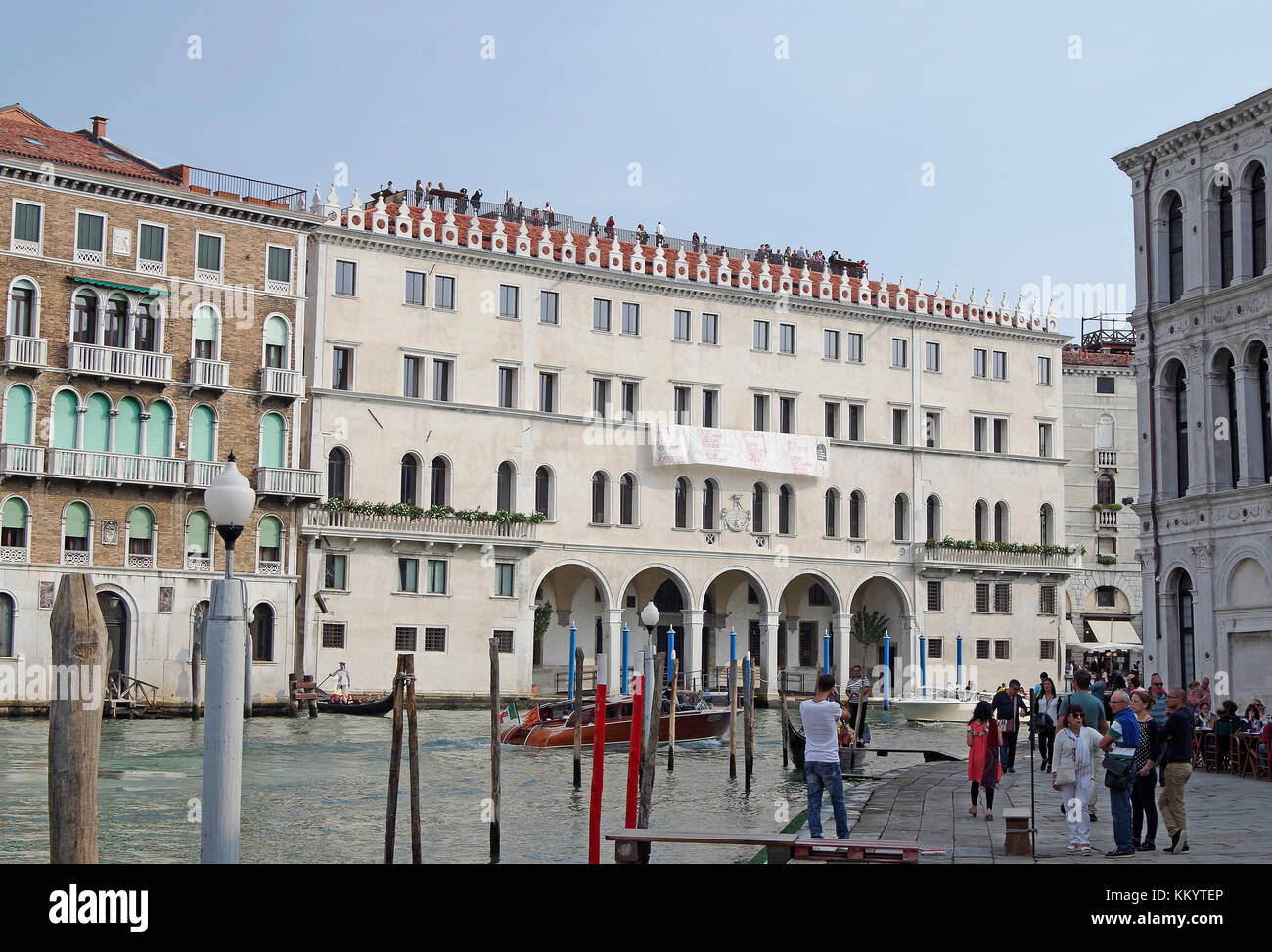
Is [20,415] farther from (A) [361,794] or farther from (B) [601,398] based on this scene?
(A) [361,794]

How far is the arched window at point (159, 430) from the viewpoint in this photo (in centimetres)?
3925

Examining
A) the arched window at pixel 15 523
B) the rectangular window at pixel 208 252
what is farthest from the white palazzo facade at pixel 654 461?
the arched window at pixel 15 523

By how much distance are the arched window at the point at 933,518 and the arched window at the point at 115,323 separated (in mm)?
25936

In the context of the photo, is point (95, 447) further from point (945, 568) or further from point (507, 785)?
point (945, 568)

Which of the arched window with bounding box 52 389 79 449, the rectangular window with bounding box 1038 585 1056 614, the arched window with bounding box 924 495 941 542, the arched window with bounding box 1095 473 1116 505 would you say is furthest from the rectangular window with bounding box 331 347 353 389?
the arched window with bounding box 1095 473 1116 505

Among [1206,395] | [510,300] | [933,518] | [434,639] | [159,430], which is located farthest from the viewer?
[933,518]

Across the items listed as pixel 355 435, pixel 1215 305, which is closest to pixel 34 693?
pixel 355 435

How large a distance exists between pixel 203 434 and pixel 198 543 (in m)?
2.64

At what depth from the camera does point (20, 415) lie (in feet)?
123

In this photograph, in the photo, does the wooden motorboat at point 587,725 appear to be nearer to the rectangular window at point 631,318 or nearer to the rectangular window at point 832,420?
the rectangular window at point 631,318

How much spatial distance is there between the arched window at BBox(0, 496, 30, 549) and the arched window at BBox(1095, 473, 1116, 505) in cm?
4095

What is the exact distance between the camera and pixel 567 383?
46656 millimetres

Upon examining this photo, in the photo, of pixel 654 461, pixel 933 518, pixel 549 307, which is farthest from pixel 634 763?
pixel 933 518
